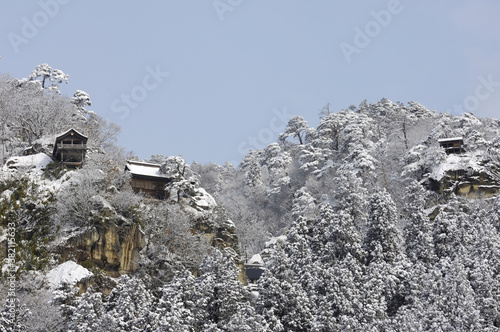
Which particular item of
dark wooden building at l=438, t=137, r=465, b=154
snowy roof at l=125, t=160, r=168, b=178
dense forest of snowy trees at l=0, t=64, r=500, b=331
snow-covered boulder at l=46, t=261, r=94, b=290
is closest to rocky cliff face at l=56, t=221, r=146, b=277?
dense forest of snowy trees at l=0, t=64, r=500, b=331

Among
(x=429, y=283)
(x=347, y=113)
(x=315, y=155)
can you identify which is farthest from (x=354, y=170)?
(x=429, y=283)

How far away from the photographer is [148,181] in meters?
63.7

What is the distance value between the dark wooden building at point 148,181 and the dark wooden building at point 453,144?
3469 cm

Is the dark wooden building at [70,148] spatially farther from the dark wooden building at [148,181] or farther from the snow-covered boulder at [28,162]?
the dark wooden building at [148,181]

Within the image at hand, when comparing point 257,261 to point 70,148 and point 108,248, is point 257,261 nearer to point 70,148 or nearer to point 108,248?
point 108,248

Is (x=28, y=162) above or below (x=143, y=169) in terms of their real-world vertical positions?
below

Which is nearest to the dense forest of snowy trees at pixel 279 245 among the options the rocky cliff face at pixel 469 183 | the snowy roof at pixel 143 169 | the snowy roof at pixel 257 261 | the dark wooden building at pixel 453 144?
the rocky cliff face at pixel 469 183

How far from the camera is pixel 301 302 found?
4291cm

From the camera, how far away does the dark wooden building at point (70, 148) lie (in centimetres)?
5950

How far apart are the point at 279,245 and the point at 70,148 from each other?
24.3 metres

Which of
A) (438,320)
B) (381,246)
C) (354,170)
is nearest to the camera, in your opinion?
(438,320)

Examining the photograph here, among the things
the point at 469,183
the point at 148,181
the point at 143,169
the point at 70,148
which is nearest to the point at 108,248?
the point at 148,181

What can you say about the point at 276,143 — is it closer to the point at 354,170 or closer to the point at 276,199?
the point at 276,199

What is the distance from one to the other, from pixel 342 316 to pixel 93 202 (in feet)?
86.5
